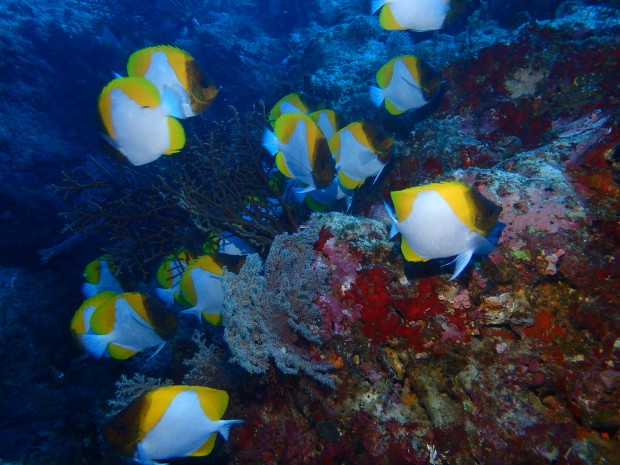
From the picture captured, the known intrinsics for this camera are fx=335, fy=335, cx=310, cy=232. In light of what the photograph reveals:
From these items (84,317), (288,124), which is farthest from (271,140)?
(84,317)

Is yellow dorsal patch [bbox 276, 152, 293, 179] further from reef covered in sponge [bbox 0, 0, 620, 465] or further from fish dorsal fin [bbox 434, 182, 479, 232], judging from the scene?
fish dorsal fin [bbox 434, 182, 479, 232]

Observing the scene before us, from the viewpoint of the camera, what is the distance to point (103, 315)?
10.2 feet

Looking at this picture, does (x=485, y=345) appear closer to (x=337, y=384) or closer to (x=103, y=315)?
(x=337, y=384)

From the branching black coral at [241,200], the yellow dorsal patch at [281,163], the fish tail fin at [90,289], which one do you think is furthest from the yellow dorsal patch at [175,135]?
the fish tail fin at [90,289]

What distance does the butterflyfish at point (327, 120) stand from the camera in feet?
12.9

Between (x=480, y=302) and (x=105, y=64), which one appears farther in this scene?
(x=105, y=64)

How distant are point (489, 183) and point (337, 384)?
186 cm

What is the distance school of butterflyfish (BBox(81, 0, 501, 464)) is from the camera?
1.88 metres

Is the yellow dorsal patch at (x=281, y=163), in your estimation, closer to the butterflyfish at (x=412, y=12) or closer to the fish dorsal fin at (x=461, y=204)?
the fish dorsal fin at (x=461, y=204)

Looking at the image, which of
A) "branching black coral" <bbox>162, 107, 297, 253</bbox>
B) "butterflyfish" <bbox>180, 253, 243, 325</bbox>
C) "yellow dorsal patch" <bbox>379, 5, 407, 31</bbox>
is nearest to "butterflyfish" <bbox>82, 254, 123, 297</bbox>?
"branching black coral" <bbox>162, 107, 297, 253</bbox>

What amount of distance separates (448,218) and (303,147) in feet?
4.72

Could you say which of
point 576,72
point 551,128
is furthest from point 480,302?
point 576,72

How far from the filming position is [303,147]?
282 cm

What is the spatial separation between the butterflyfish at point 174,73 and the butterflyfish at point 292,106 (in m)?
1.66
